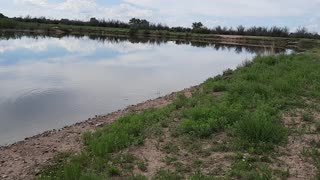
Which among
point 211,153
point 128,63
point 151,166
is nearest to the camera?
point 151,166

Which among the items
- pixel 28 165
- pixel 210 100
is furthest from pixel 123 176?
pixel 210 100

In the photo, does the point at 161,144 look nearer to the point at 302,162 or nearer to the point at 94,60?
the point at 302,162

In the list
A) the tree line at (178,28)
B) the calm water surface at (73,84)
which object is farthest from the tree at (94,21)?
the calm water surface at (73,84)

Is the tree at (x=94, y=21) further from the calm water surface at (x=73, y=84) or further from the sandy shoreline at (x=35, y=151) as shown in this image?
the sandy shoreline at (x=35, y=151)

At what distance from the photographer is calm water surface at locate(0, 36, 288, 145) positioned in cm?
1380

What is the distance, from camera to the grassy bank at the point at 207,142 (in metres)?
6.63

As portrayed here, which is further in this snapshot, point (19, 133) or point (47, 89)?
point (47, 89)

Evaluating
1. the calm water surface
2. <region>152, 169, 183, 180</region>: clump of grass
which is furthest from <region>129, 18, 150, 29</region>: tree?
<region>152, 169, 183, 180</region>: clump of grass

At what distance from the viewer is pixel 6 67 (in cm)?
2516

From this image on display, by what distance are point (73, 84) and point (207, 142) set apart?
534 inches

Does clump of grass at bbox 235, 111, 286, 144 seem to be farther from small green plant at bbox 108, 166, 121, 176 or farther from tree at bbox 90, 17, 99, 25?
tree at bbox 90, 17, 99, 25

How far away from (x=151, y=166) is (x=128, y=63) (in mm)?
24890

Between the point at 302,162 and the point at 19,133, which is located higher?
the point at 302,162

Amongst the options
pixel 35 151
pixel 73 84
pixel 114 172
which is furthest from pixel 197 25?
pixel 114 172
